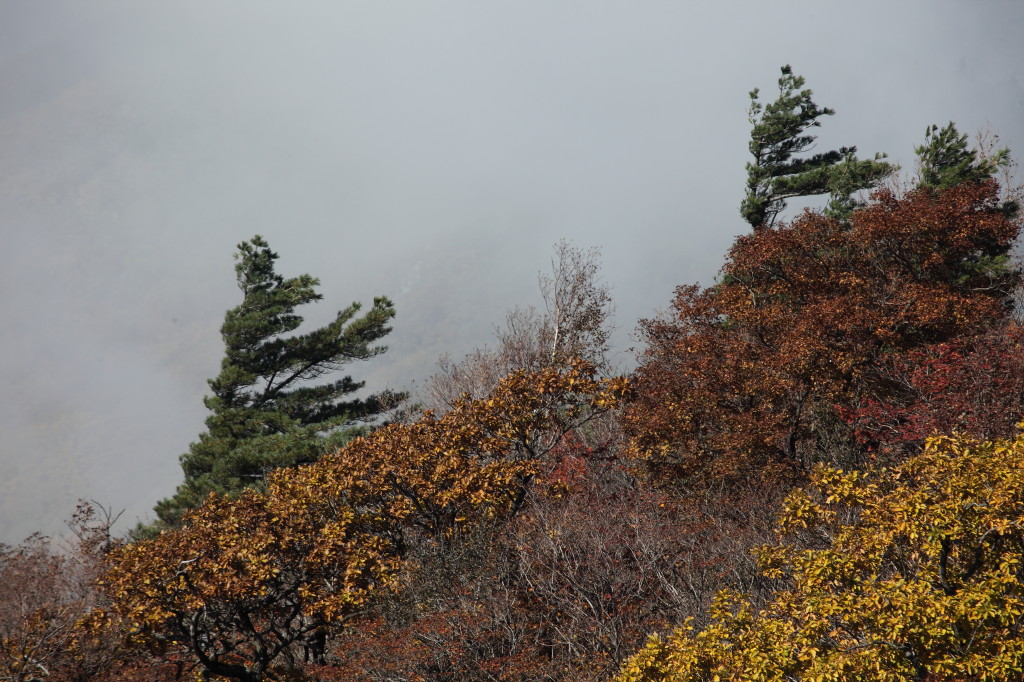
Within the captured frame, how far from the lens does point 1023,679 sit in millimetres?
6332

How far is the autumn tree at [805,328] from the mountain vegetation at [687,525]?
0.08 meters

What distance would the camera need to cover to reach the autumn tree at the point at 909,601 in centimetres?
636

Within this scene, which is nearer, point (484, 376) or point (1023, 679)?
point (1023, 679)

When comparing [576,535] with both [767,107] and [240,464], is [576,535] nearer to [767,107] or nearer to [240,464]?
[240,464]

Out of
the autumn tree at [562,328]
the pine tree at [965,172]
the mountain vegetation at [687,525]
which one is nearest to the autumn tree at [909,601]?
the mountain vegetation at [687,525]

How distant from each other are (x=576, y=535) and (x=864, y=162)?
69.8 feet

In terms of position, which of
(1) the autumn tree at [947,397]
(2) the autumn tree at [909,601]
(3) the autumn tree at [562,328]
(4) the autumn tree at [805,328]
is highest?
(3) the autumn tree at [562,328]

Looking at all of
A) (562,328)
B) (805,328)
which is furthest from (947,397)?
(562,328)

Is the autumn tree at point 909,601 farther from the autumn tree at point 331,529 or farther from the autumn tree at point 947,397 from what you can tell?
the autumn tree at point 331,529

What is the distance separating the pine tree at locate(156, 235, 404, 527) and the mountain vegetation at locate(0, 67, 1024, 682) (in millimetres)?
6938

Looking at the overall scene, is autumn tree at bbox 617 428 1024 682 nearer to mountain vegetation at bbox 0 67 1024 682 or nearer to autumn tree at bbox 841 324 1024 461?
mountain vegetation at bbox 0 67 1024 682

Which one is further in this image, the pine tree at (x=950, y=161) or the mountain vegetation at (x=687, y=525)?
the pine tree at (x=950, y=161)

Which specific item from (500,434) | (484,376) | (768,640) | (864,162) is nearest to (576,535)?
(500,434)

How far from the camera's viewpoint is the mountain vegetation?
7.11 metres
